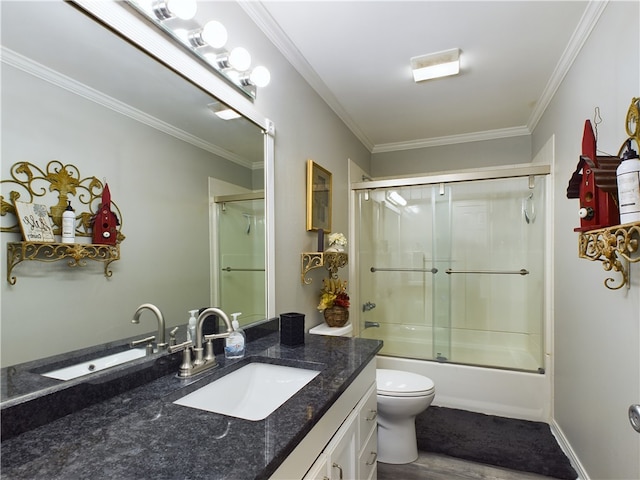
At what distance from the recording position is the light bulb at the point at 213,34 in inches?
51.3

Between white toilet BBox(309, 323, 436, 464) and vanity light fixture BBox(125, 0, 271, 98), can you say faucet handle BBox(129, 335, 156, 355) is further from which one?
white toilet BBox(309, 323, 436, 464)

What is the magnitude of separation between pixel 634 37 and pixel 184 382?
2.00 m

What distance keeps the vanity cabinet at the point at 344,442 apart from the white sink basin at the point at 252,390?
0.64ft

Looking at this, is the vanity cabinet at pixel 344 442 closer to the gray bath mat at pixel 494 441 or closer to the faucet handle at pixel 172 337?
the faucet handle at pixel 172 337

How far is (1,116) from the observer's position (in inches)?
29.2

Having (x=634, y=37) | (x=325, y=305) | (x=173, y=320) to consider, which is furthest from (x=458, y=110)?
(x=173, y=320)

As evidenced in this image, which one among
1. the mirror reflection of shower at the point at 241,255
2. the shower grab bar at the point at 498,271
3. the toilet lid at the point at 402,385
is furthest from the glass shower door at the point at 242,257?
the shower grab bar at the point at 498,271

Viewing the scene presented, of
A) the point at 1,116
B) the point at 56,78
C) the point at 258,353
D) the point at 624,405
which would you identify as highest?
the point at 56,78

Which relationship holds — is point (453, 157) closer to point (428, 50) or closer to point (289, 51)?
point (428, 50)

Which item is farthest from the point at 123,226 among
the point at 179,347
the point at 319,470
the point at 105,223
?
the point at 319,470

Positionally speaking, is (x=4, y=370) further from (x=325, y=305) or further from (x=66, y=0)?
(x=325, y=305)

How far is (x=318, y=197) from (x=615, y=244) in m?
1.62

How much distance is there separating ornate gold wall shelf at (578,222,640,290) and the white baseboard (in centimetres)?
107

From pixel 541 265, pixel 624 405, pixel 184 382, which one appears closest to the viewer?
pixel 184 382
